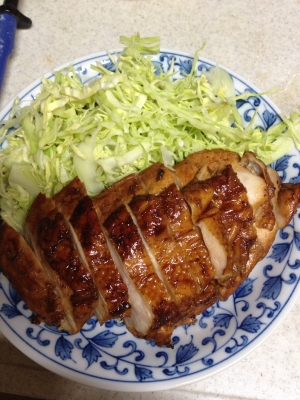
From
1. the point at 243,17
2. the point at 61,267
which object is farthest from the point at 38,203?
the point at 243,17

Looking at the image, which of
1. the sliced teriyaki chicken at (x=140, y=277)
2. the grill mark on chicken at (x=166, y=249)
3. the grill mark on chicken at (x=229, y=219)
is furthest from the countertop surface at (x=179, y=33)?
the sliced teriyaki chicken at (x=140, y=277)

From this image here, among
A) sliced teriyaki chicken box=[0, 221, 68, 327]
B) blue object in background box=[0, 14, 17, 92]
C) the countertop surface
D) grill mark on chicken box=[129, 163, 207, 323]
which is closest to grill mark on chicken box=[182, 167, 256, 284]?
grill mark on chicken box=[129, 163, 207, 323]

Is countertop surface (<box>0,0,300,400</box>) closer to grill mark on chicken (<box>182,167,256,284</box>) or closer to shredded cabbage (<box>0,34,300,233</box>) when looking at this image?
shredded cabbage (<box>0,34,300,233</box>)

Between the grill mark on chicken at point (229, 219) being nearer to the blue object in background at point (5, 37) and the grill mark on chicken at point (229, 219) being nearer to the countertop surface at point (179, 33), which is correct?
the countertop surface at point (179, 33)

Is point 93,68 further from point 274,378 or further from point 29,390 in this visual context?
point 274,378

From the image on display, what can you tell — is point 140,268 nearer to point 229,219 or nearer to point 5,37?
point 229,219
